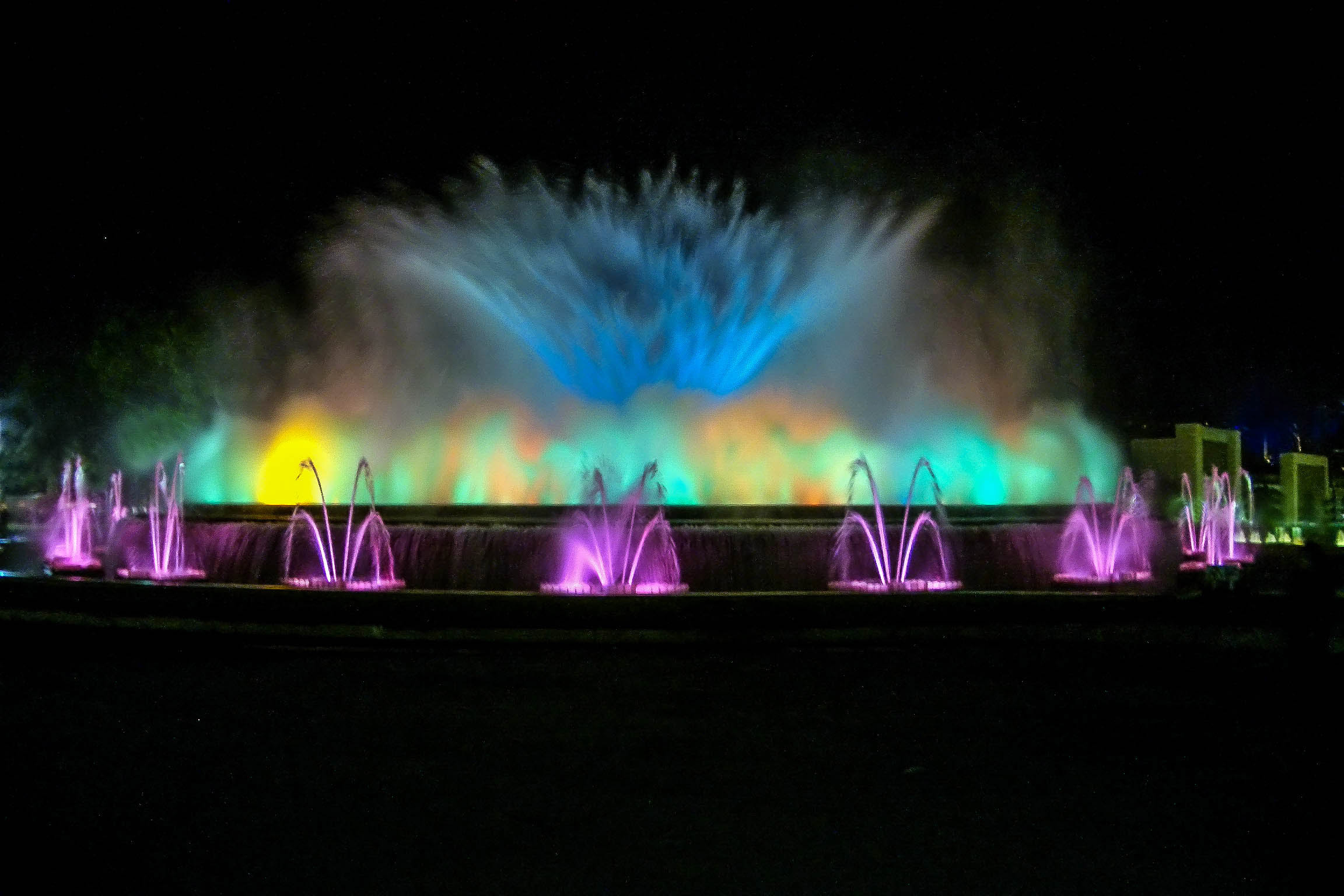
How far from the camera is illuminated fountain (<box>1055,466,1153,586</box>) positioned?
39.4 ft

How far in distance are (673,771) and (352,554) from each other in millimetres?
7348

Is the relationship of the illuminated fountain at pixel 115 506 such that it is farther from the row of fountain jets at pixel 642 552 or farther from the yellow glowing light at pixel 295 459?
the row of fountain jets at pixel 642 552

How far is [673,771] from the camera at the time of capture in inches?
193

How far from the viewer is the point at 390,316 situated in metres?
21.2

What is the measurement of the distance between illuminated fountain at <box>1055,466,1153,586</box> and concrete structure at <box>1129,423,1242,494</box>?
10.9 m

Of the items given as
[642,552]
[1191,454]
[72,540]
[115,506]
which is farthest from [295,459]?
[1191,454]

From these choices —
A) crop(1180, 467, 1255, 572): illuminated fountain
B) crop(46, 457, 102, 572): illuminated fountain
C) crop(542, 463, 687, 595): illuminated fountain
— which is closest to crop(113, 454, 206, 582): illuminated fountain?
crop(46, 457, 102, 572): illuminated fountain

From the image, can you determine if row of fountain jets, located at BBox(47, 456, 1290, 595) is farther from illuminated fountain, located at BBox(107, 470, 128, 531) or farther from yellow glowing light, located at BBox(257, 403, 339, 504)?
illuminated fountain, located at BBox(107, 470, 128, 531)

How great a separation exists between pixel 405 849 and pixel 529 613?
433cm

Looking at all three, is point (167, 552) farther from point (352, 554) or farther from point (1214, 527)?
point (1214, 527)

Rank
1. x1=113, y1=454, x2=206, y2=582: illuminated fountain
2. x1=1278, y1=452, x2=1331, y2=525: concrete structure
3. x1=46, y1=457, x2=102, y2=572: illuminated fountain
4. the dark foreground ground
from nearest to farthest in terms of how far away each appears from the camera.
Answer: the dark foreground ground → x1=113, y1=454, x2=206, y2=582: illuminated fountain → x1=46, y1=457, x2=102, y2=572: illuminated fountain → x1=1278, y1=452, x2=1331, y2=525: concrete structure

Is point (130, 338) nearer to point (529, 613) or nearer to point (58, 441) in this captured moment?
point (58, 441)

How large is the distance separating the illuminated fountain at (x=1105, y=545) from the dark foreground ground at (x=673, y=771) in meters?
4.02

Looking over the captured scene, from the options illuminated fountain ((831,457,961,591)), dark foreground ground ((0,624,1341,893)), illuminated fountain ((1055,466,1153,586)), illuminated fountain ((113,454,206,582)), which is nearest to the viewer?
dark foreground ground ((0,624,1341,893))
